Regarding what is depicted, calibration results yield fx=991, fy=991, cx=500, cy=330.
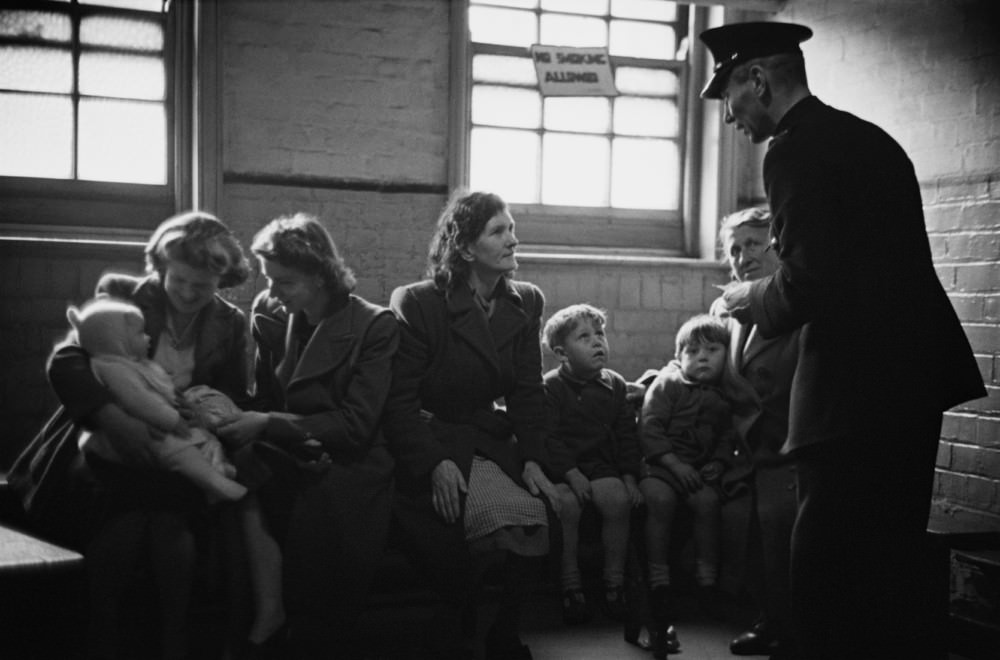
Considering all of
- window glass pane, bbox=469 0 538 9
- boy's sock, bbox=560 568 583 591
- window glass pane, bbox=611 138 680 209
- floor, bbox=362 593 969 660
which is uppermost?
window glass pane, bbox=469 0 538 9

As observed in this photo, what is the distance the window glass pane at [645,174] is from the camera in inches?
203

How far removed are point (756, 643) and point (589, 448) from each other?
0.90 m

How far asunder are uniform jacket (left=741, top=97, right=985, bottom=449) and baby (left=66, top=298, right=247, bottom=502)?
5.54 feet

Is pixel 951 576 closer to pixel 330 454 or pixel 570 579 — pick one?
pixel 570 579

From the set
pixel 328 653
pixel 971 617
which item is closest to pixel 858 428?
pixel 971 617

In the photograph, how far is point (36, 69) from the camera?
4227mm

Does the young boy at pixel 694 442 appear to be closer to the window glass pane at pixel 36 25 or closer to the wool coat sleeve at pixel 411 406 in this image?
the wool coat sleeve at pixel 411 406

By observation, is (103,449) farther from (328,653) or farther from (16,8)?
(16,8)

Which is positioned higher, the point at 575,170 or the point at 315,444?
the point at 575,170

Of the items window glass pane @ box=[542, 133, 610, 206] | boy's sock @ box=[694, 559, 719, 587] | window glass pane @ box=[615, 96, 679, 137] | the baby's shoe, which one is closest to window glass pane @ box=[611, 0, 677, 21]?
window glass pane @ box=[615, 96, 679, 137]

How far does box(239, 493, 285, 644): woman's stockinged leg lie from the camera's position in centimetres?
293

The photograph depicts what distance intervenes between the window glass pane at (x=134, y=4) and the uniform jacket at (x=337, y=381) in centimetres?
190

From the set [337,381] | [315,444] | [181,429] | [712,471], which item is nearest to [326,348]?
[337,381]

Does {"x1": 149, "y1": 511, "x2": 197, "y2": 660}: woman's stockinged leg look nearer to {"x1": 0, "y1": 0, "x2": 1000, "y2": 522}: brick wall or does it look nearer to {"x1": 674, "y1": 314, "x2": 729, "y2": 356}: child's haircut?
{"x1": 0, "y1": 0, "x2": 1000, "y2": 522}: brick wall
